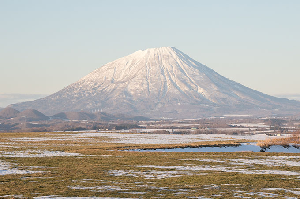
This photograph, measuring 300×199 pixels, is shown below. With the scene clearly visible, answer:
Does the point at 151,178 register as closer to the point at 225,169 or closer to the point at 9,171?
the point at 225,169

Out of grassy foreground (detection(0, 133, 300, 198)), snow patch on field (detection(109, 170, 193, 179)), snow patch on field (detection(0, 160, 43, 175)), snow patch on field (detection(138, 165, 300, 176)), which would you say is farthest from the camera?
snow patch on field (detection(138, 165, 300, 176))

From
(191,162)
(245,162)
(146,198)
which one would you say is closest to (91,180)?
(146,198)

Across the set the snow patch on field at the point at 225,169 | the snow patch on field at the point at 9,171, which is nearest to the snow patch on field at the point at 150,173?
the snow patch on field at the point at 225,169

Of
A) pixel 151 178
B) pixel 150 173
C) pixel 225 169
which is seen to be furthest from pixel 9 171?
pixel 225 169

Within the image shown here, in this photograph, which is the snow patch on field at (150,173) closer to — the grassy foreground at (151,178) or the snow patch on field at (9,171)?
the grassy foreground at (151,178)

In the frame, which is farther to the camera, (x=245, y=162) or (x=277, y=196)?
(x=245, y=162)

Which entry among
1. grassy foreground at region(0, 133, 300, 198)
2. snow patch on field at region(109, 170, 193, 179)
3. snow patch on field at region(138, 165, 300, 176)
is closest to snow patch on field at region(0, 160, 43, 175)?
grassy foreground at region(0, 133, 300, 198)

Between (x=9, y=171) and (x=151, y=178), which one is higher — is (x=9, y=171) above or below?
above

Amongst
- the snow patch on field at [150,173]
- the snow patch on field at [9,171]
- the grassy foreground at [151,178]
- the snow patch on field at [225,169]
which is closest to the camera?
the grassy foreground at [151,178]

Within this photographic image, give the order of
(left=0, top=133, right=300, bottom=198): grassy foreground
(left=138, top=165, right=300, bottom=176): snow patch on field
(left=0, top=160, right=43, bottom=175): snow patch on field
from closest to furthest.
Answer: (left=0, top=133, right=300, bottom=198): grassy foreground < (left=0, top=160, right=43, bottom=175): snow patch on field < (left=138, top=165, right=300, bottom=176): snow patch on field

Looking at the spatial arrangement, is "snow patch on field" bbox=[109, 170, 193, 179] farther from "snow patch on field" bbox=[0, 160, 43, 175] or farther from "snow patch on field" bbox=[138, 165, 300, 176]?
"snow patch on field" bbox=[0, 160, 43, 175]

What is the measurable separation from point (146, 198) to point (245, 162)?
1914 cm

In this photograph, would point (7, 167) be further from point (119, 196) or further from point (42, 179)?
point (119, 196)

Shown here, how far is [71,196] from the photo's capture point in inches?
900
